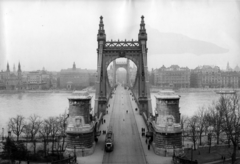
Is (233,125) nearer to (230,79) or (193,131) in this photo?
(193,131)

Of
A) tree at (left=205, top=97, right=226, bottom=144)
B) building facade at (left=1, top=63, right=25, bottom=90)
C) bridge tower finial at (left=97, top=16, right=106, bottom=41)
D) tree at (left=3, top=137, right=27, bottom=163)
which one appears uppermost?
bridge tower finial at (left=97, top=16, right=106, bottom=41)

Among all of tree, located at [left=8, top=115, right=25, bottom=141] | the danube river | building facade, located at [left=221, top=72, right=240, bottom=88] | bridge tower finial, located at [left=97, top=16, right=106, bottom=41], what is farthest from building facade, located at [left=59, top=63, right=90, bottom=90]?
tree, located at [left=8, top=115, right=25, bottom=141]

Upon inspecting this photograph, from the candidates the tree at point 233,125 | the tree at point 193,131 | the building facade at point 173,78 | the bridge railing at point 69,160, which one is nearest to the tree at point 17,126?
the bridge railing at point 69,160

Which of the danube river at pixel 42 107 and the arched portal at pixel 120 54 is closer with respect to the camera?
the arched portal at pixel 120 54

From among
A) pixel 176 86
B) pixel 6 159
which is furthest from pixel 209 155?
pixel 176 86

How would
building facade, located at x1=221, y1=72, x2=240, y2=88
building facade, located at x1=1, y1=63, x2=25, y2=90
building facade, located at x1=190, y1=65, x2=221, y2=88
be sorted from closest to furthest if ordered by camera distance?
building facade, located at x1=221, y1=72, x2=240, y2=88, building facade, located at x1=190, y1=65, x2=221, y2=88, building facade, located at x1=1, y1=63, x2=25, y2=90

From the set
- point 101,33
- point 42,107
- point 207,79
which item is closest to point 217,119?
point 101,33

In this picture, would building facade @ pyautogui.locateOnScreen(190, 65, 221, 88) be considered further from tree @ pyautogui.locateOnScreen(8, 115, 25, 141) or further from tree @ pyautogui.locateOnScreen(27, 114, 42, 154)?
tree @ pyautogui.locateOnScreen(8, 115, 25, 141)

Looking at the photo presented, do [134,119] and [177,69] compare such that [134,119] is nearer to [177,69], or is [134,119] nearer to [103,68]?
[103,68]

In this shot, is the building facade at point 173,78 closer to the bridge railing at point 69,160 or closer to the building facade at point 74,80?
the building facade at point 74,80

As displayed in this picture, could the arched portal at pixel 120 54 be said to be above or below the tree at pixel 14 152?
above
